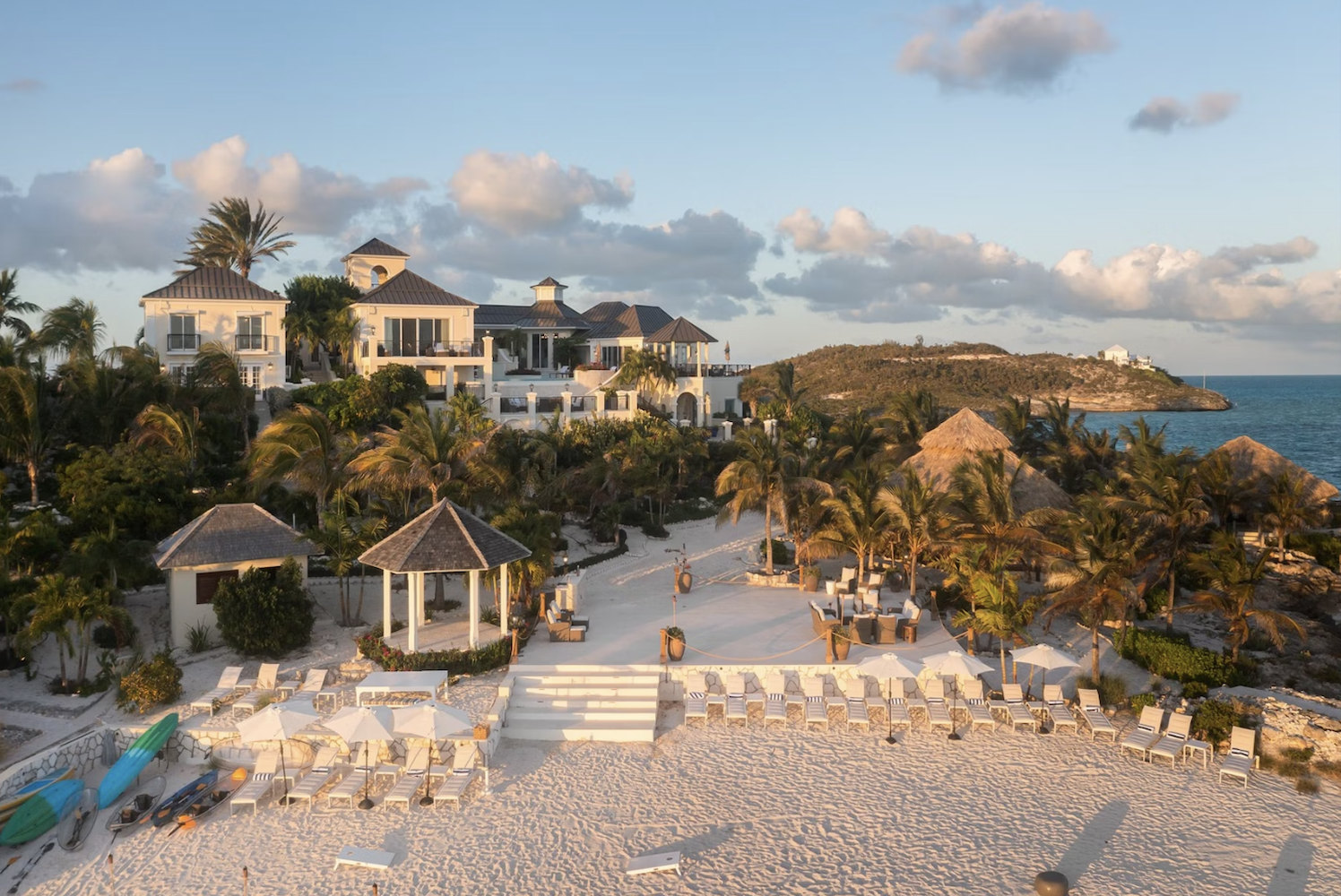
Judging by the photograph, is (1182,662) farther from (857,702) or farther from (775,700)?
(775,700)

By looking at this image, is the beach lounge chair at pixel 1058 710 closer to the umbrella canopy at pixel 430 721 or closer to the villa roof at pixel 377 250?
the umbrella canopy at pixel 430 721

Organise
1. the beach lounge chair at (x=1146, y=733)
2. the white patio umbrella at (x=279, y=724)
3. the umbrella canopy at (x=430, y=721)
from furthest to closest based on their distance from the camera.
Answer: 1. the beach lounge chair at (x=1146, y=733)
2. the white patio umbrella at (x=279, y=724)
3. the umbrella canopy at (x=430, y=721)

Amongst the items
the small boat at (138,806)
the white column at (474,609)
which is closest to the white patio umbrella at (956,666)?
the white column at (474,609)

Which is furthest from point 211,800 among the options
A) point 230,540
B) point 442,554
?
point 230,540

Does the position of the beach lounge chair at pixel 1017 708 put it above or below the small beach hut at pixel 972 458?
below

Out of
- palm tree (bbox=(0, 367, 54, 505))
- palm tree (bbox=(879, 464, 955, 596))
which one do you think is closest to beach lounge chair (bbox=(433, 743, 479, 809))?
palm tree (bbox=(879, 464, 955, 596))
